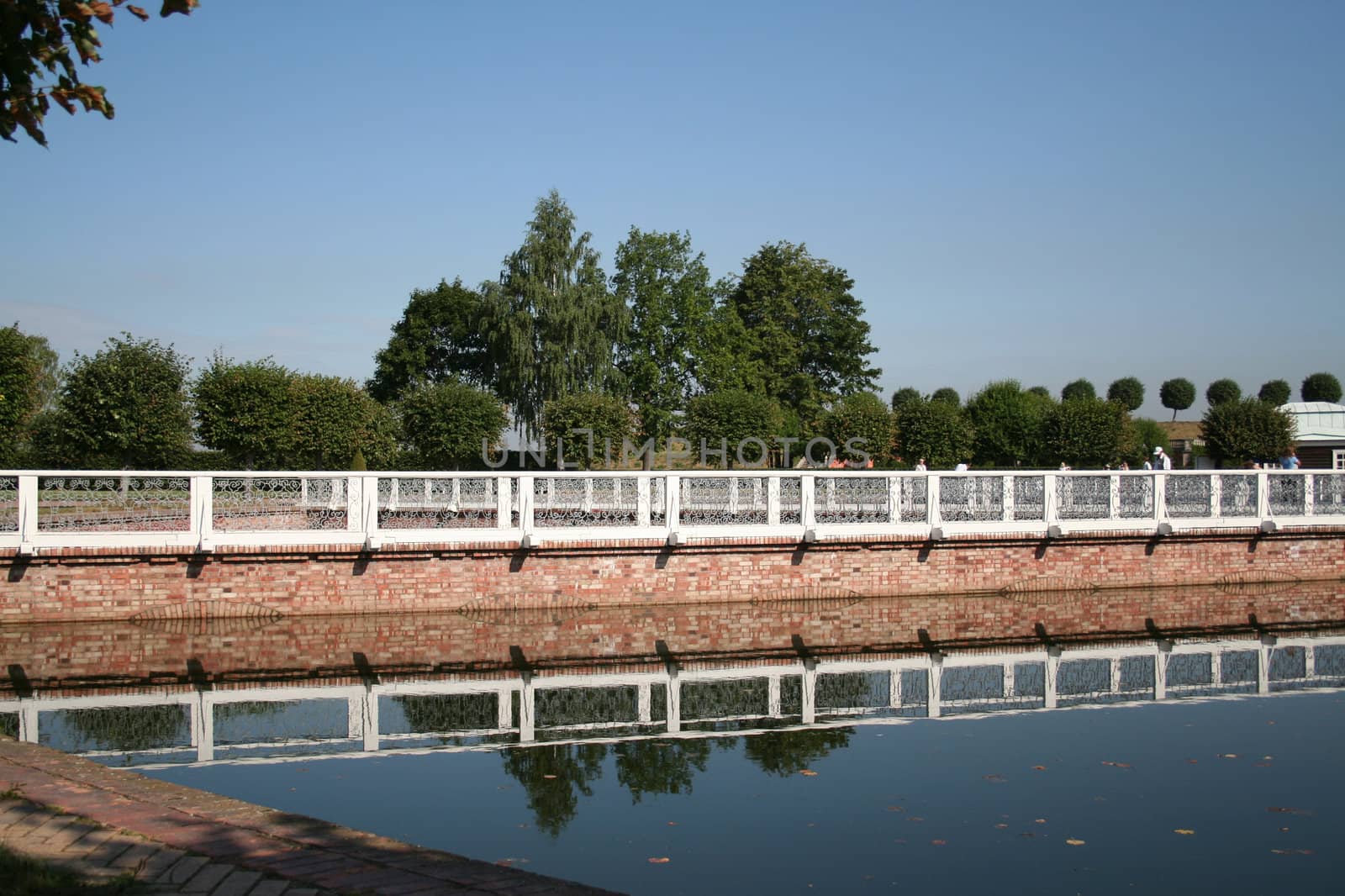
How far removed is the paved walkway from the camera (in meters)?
5.48

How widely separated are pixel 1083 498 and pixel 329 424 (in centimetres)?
2493

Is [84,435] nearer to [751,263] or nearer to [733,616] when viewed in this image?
[733,616]

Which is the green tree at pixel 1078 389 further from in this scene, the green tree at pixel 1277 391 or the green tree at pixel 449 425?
the green tree at pixel 449 425

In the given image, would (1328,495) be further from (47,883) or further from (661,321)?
(661,321)

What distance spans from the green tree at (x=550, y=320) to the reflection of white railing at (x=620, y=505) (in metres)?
30.1

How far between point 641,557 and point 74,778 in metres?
10.3

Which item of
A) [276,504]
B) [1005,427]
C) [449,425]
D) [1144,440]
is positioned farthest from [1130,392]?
[276,504]

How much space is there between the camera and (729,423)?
3816 centimetres

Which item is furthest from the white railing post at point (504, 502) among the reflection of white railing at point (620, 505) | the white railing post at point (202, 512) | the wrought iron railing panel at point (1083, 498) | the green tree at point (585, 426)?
the green tree at point (585, 426)

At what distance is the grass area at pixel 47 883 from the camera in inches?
203

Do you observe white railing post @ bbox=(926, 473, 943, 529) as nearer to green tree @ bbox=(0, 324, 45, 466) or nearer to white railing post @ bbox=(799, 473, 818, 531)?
white railing post @ bbox=(799, 473, 818, 531)

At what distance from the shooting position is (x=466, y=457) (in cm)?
3803

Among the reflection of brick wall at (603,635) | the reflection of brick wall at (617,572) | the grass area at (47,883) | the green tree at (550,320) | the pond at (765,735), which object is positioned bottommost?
the pond at (765,735)

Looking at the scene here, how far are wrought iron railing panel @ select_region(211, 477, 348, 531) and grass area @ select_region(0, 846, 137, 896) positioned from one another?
10.7m
